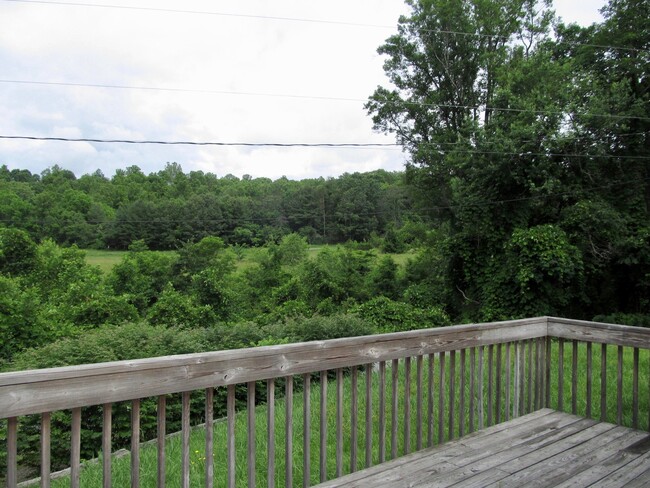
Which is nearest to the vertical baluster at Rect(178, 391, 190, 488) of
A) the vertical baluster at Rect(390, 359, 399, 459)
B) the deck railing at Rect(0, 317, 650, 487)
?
the deck railing at Rect(0, 317, 650, 487)

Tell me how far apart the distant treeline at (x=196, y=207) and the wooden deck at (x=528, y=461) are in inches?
1147

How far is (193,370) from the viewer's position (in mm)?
1633

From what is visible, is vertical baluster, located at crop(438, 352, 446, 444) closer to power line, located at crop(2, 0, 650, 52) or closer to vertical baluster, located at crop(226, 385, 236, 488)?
vertical baluster, located at crop(226, 385, 236, 488)

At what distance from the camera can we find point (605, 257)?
1334 cm

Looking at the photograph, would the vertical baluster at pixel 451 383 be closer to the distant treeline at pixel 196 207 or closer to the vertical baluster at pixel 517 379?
the vertical baluster at pixel 517 379

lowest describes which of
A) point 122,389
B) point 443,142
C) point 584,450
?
point 584,450

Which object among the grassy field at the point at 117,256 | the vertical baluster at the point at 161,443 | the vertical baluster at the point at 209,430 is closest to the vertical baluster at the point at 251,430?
the vertical baluster at the point at 209,430

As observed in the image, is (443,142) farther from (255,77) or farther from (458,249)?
(255,77)

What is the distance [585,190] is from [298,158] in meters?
38.7

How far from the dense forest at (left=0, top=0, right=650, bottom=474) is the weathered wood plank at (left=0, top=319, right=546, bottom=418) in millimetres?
6162

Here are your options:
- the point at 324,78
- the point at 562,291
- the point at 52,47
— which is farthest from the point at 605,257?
the point at 52,47

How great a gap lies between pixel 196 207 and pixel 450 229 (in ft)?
71.8

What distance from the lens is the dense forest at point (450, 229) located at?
501 inches

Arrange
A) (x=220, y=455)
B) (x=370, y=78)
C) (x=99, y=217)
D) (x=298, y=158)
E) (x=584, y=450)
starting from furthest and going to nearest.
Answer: (x=298, y=158), (x=99, y=217), (x=370, y=78), (x=220, y=455), (x=584, y=450)
